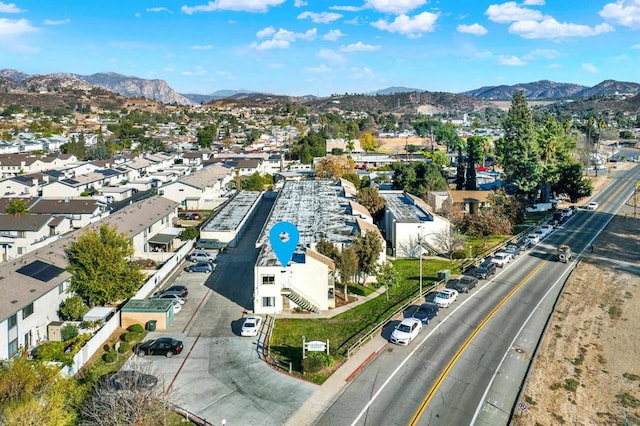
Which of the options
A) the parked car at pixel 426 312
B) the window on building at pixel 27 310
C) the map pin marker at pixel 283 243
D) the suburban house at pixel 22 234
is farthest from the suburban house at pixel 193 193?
the parked car at pixel 426 312

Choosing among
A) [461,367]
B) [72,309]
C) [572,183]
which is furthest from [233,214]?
[572,183]

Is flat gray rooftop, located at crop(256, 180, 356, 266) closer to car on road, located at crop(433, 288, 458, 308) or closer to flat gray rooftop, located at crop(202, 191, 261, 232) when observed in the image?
flat gray rooftop, located at crop(202, 191, 261, 232)

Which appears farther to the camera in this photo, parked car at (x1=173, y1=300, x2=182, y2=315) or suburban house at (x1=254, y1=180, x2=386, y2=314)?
suburban house at (x1=254, y1=180, x2=386, y2=314)

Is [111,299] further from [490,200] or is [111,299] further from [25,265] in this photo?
[490,200]

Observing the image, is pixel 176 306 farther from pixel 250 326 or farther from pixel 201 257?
pixel 201 257

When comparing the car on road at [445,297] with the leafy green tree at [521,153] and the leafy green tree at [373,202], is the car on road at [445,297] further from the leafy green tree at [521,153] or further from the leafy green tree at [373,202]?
the leafy green tree at [521,153]

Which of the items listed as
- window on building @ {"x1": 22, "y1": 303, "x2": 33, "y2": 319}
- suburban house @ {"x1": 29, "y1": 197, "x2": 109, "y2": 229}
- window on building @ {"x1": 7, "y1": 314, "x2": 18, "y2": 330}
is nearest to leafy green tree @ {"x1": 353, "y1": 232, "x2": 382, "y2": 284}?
window on building @ {"x1": 22, "y1": 303, "x2": 33, "y2": 319}
